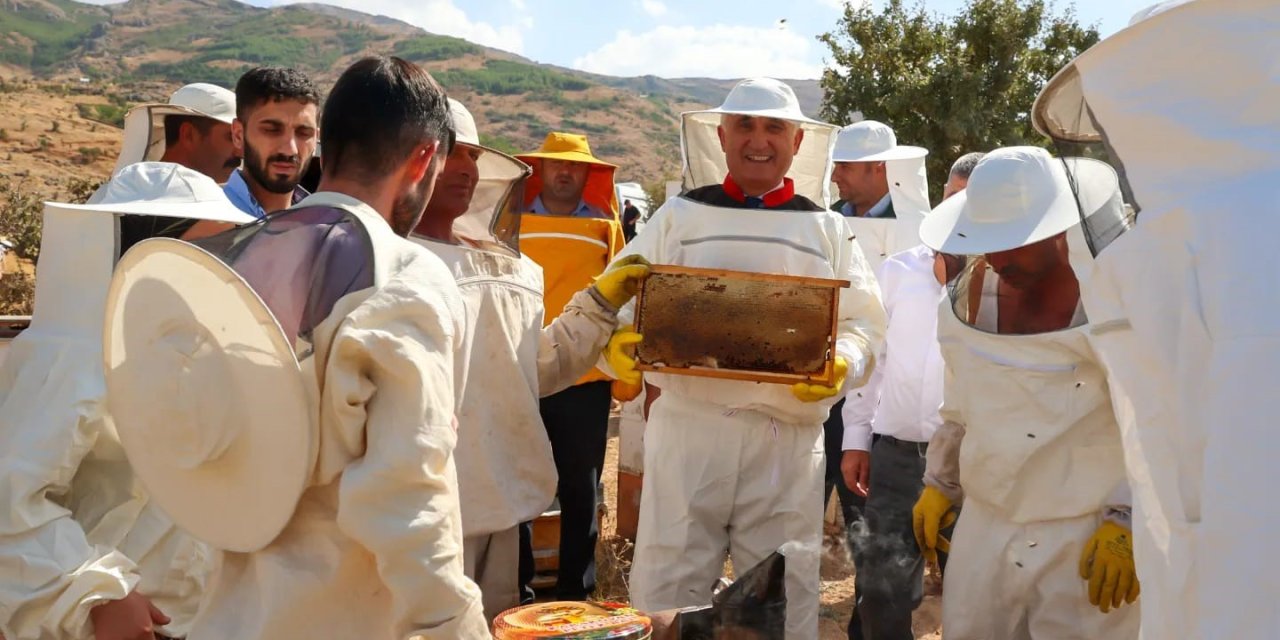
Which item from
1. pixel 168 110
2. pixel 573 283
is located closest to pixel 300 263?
pixel 168 110

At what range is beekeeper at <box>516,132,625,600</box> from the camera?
5.37 metres

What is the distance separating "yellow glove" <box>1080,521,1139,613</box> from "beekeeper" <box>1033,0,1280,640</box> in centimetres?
110

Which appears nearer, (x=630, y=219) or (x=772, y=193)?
(x=772, y=193)

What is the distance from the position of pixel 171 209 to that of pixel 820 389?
7.02ft

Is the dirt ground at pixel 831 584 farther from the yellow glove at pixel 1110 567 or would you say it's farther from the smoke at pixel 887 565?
the yellow glove at pixel 1110 567

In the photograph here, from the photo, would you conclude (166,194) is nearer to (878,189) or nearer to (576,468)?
(576,468)

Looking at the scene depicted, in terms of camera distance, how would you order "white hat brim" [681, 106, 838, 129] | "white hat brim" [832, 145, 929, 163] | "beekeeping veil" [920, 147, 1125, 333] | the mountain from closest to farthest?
"beekeeping veil" [920, 147, 1125, 333] < "white hat brim" [681, 106, 838, 129] < "white hat brim" [832, 145, 929, 163] < the mountain

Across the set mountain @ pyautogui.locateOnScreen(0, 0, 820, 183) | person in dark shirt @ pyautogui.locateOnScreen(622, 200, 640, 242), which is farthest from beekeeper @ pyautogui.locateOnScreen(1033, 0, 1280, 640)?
mountain @ pyautogui.locateOnScreen(0, 0, 820, 183)

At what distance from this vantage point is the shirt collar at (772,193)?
421 cm

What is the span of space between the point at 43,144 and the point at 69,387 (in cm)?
2509

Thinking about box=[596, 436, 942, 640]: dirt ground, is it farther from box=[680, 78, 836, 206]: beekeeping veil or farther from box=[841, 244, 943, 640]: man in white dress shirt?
box=[680, 78, 836, 206]: beekeeping veil

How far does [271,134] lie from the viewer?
4.11 metres

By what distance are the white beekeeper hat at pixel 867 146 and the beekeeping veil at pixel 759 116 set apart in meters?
2.16

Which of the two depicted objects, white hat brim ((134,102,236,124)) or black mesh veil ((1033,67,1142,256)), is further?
white hat brim ((134,102,236,124))
